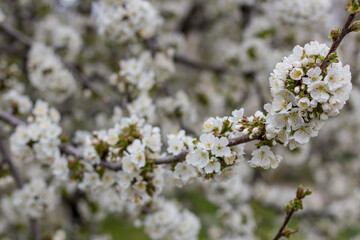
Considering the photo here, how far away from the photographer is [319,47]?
1.50 m

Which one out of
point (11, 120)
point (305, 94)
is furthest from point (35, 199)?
point (305, 94)

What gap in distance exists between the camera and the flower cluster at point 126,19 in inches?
118

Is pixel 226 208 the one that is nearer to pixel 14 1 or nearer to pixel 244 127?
pixel 244 127

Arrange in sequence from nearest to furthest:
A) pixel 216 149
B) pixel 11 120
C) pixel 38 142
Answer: pixel 216 149
pixel 38 142
pixel 11 120

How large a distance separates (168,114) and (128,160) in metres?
1.90

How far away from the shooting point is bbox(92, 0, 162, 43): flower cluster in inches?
118

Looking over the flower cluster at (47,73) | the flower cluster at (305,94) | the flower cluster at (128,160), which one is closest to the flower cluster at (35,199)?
the flower cluster at (128,160)

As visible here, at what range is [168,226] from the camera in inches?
115

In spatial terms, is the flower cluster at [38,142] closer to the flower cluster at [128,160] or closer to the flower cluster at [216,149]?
the flower cluster at [128,160]

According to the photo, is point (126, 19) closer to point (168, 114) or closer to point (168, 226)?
point (168, 114)

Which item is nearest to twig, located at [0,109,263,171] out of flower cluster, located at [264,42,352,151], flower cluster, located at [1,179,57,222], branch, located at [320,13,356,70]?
flower cluster, located at [264,42,352,151]

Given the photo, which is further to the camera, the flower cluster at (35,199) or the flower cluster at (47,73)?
the flower cluster at (47,73)

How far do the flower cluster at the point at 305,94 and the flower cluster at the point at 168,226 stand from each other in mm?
1654

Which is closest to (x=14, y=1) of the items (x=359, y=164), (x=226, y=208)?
(x=226, y=208)
